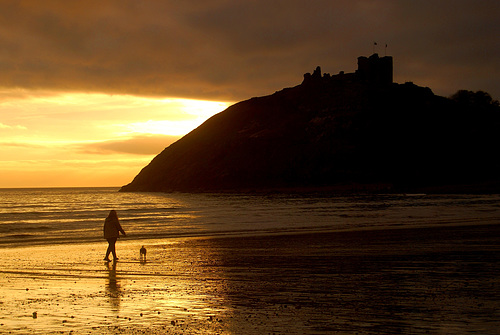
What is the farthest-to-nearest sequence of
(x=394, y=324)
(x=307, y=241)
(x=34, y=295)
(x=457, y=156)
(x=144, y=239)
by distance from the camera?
(x=457, y=156), (x=144, y=239), (x=307, y=241), (x=34, y=295), (x=394, y=324)

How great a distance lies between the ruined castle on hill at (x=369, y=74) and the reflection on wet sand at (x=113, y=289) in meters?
177

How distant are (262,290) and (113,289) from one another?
3.99m

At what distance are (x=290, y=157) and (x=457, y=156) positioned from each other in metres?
50.4

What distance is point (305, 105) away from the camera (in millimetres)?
182250

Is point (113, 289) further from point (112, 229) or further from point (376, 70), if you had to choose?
point (376, 70)

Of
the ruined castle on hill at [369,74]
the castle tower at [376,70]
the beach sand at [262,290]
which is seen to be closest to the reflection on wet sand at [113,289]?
the beach sand at [262,290]

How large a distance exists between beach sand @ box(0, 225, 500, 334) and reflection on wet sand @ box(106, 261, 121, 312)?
32mm

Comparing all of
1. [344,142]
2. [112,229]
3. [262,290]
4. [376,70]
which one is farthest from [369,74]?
[262,290]

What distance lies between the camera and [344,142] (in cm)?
16288

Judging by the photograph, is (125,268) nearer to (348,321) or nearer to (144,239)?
(348,321)

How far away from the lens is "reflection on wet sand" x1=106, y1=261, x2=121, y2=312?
12.3 m

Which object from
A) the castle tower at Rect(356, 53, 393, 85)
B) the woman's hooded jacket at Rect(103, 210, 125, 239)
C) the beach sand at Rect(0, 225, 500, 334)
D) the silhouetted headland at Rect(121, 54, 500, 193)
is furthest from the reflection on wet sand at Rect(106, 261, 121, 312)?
the castle tower at Rect(356, 53, 393, 85)

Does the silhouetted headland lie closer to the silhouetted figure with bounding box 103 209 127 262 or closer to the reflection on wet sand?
the silhouetted figure with bounding box 103 209 127 262

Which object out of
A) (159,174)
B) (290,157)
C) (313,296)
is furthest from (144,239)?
(159,174)
